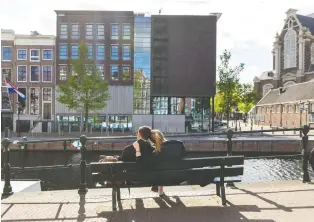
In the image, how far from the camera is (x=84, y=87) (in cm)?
3350

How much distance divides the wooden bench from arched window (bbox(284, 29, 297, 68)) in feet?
210

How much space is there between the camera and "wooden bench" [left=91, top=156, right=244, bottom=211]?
4.55 meters

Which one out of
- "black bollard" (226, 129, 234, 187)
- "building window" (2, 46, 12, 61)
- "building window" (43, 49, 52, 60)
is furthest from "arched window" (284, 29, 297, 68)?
"black bollard" (226, 129, 234, 187)

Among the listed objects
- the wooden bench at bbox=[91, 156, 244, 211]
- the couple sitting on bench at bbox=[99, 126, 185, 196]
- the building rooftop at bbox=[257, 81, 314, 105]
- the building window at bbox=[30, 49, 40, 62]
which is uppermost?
the building window at bbox=[30, 49, 40, 62]

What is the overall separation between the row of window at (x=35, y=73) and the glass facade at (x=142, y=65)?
10.7 metres

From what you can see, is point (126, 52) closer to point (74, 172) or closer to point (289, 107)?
point (74, 172)

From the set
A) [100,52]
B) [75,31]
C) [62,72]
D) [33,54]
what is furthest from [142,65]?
[33,54]

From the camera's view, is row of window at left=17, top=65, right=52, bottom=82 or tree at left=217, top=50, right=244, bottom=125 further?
row of window at left=17, top=65, right=52, bottom=82

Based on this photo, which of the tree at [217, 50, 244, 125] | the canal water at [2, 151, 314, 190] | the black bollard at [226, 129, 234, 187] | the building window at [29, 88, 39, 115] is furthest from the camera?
the building window at [29, 88, 39, 115]

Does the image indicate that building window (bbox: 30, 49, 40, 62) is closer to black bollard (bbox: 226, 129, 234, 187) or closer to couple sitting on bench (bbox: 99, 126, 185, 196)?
black bollard (bbox: 226, 129, 234, 187)

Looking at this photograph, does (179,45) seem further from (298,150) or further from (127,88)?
(298,150)

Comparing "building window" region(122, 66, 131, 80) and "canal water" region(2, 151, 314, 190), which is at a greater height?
"building window" region(122, 66, 131, 80)

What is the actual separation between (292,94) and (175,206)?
5321 cm

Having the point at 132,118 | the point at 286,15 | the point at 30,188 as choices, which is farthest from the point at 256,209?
the point at 286,15
